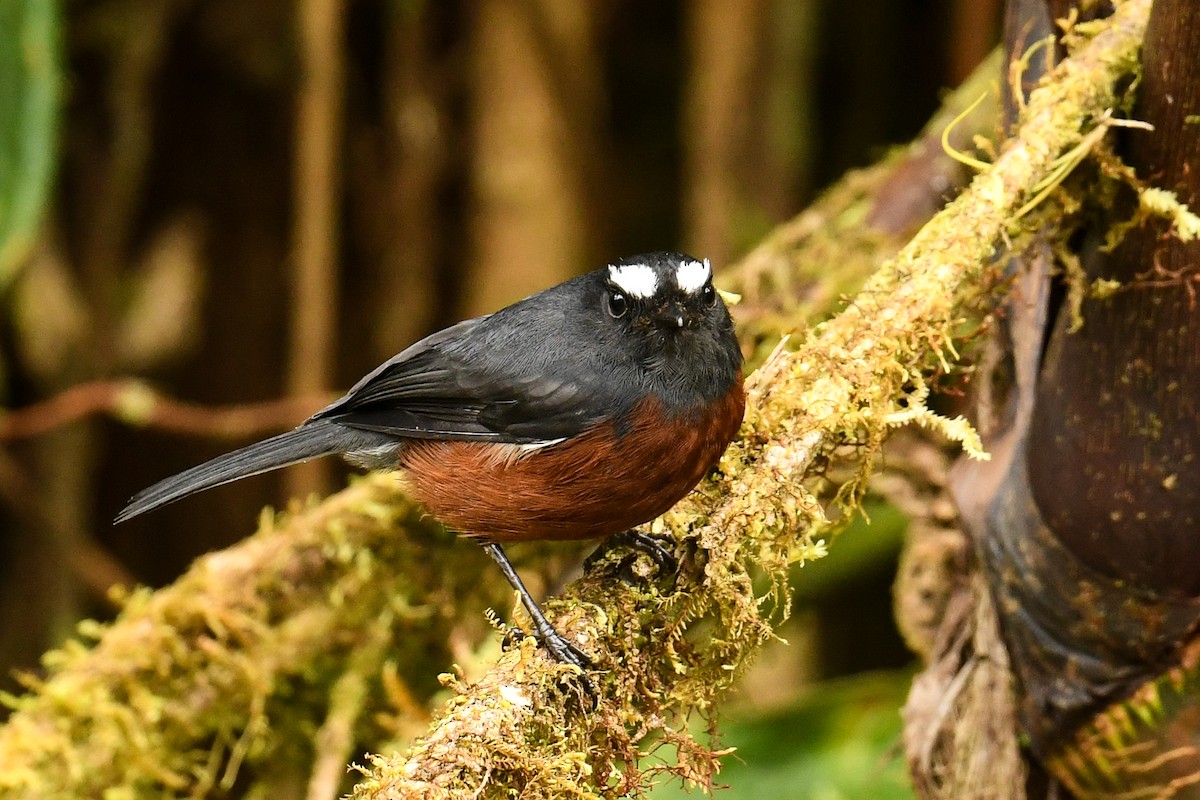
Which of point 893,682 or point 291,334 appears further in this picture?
point 291,334

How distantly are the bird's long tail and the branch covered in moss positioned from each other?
84 cm

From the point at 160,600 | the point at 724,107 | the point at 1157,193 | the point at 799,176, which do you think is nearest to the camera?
the point at 1157,193

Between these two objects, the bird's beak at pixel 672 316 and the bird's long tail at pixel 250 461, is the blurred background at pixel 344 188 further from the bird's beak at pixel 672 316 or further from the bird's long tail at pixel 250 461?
the bird's beak at pixel 672 316

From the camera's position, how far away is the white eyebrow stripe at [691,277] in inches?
97.0

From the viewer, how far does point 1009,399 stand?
2.79 meters

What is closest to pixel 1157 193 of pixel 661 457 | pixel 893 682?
pixel 661 457

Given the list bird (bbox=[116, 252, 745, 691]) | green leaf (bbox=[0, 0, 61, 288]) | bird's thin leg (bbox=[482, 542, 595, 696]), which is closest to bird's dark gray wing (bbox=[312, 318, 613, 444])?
bird (bbox=[116, 252, 745, 691])

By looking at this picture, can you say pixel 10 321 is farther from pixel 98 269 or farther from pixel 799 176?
pixel 799 176

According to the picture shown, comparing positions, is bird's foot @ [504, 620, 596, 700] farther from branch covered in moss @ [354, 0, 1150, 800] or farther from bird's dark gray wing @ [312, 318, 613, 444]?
bird's dark gray wing @ [312, 318, 613, 444]

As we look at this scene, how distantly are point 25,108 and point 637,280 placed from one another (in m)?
2.33

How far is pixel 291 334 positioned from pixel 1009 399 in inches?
156

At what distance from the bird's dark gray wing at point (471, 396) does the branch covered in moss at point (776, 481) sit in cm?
32

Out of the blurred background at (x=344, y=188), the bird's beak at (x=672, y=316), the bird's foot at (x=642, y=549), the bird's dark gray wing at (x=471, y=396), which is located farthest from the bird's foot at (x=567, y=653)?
the blurred background at (x=344, y=188)

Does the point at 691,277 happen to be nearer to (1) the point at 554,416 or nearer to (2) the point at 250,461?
(1) the point at 554,416
